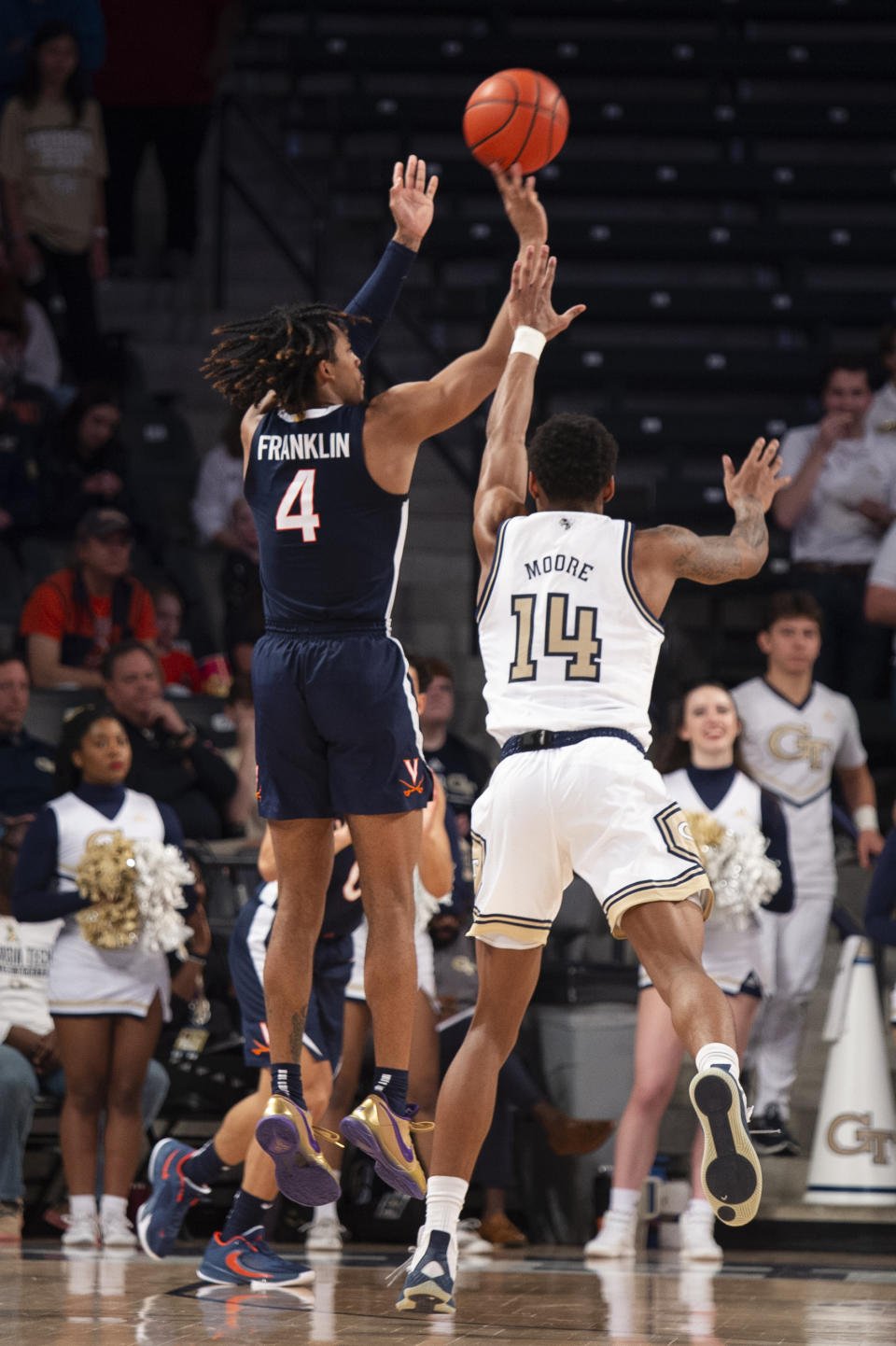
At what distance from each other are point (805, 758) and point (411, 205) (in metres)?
4.15

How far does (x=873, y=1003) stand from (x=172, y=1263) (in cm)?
318

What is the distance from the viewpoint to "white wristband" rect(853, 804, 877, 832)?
8883 millimetres

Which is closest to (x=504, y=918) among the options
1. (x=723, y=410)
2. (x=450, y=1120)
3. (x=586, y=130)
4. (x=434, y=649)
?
(x=450, y=1120)

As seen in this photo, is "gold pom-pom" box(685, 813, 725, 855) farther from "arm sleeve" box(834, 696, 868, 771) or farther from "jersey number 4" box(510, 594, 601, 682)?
"jersey number 4" box(510, 594, 601, 682)

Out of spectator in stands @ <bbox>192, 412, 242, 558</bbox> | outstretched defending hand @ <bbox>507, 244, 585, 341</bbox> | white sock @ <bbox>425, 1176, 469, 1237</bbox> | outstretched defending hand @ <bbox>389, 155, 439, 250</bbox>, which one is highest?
spectator in stands @ <bbox>192, 412, 242, 558</bbox>

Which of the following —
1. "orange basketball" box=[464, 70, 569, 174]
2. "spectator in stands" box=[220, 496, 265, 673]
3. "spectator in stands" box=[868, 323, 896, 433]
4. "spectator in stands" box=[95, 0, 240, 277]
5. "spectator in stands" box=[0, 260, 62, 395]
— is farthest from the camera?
"spectator in stands" box=[95, 0, 240, 277]

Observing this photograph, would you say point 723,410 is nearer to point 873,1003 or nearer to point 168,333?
point 168,333

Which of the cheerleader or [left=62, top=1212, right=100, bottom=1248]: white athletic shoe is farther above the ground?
the cheerleader

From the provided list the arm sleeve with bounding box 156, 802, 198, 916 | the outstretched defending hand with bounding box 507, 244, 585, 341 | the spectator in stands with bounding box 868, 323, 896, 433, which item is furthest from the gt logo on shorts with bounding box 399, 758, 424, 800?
the spectator in stands with bounding box 868, 323, 896, 433

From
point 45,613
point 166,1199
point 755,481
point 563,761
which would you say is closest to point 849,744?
point 755,481

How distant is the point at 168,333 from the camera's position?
44.6ft

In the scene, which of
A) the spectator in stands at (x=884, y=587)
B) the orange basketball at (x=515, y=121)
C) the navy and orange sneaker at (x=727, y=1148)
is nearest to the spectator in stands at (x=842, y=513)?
the spectator in stands at (x=884, y=587)

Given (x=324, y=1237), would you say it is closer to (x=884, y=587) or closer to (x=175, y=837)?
(x=175, y=837)

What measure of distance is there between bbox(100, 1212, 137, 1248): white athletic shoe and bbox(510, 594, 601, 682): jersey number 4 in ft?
11.6
